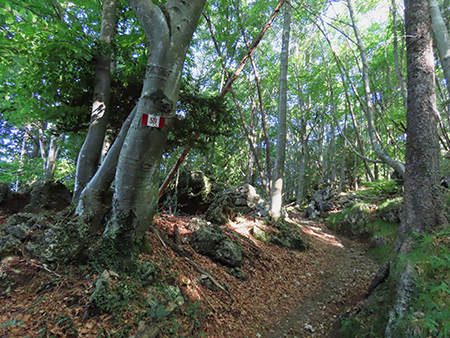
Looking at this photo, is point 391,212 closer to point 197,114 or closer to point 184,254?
point 184,254

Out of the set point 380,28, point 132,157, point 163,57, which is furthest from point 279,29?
point 132,157

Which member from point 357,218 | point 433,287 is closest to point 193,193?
point 433,287

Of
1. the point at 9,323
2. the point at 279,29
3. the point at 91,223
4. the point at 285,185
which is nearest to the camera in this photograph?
the point at 9,323

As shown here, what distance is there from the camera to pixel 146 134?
2910mm

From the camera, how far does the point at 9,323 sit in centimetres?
190

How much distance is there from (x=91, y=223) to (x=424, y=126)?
630 centimetres

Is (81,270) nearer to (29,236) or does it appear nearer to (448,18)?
(29,236)

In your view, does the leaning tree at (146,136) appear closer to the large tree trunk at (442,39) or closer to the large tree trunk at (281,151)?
the large tree trunk at (442,39)

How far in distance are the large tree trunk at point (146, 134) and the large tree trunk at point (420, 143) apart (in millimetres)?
4518

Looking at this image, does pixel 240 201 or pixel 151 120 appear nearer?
pixel 151 120

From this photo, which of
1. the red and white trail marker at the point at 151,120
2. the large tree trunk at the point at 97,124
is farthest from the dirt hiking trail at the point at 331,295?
the large tree trunk at the point at 97,124

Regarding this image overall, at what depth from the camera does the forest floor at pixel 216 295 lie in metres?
2.17

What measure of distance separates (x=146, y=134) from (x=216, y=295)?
3.08m

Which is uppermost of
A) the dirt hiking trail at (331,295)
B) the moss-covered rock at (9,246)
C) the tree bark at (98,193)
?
the tree bark at (98,193)
